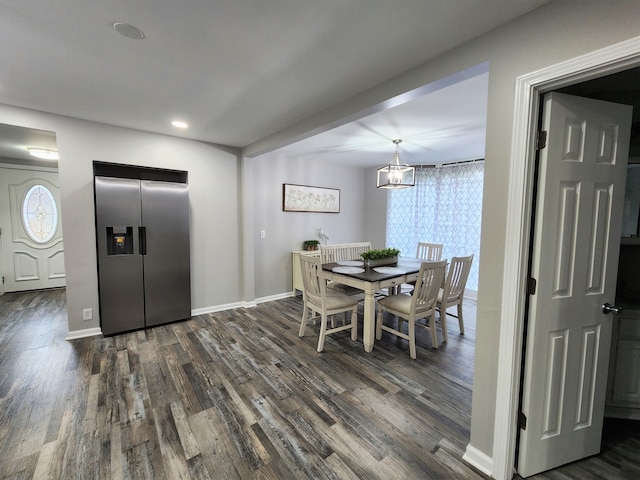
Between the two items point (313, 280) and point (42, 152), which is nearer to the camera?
point (313, 280)

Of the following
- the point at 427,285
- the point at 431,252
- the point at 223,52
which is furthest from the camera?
the point at 431,252

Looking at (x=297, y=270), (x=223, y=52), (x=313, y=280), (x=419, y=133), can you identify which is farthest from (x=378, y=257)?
(x=223, y=52)

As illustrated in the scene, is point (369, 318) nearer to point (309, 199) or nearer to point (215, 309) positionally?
point (215, 309)

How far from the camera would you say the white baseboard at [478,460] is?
1.52 meters

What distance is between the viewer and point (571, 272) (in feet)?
4.87

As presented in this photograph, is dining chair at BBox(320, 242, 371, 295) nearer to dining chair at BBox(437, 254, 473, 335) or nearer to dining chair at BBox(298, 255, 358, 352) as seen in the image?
dining chair at BBox(298, 255, 358, 352)

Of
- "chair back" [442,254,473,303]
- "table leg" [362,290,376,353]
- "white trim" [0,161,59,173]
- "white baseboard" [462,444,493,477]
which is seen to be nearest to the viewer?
"white baseboard" [462,444,493,477]

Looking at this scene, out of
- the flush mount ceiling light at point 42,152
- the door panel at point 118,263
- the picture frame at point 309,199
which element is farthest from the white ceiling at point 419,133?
the flush mount ceiling light at point 42,152

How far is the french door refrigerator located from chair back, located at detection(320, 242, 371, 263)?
1.93m

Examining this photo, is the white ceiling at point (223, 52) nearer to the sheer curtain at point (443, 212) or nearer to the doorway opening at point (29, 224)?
the sheer curtain at point (443, 212)

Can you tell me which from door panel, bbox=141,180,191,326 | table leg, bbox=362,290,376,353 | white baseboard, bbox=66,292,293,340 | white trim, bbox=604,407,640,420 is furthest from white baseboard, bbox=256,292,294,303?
white trim, bbox=604,407,640,420

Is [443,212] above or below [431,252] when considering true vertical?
above

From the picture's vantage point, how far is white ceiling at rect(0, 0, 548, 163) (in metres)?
1.40

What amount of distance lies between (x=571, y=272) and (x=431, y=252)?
2.94m
